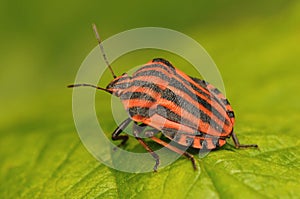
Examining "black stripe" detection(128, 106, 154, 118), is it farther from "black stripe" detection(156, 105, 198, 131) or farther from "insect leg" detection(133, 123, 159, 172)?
"insect leg" detection(133, 123, 159, 172)

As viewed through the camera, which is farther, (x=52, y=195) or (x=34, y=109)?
(x=34, y=109)

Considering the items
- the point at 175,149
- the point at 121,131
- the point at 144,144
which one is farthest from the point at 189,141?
the point at 121,131

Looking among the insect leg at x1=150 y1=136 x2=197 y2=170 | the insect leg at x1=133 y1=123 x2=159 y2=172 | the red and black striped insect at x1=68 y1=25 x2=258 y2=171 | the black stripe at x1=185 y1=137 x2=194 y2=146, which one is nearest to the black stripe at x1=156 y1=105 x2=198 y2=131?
the red and black striped insect at x1=68 y1=25 x2=258 y2=171

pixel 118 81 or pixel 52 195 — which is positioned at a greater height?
pixel 118 81

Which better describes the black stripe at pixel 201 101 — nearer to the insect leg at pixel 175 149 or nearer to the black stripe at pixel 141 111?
the black stripe at pixel 141 111

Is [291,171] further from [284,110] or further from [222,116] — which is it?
[284,110]

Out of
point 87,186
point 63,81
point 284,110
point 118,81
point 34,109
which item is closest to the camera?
point 87,186

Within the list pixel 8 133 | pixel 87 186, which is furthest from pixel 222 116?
pixel 8 133
